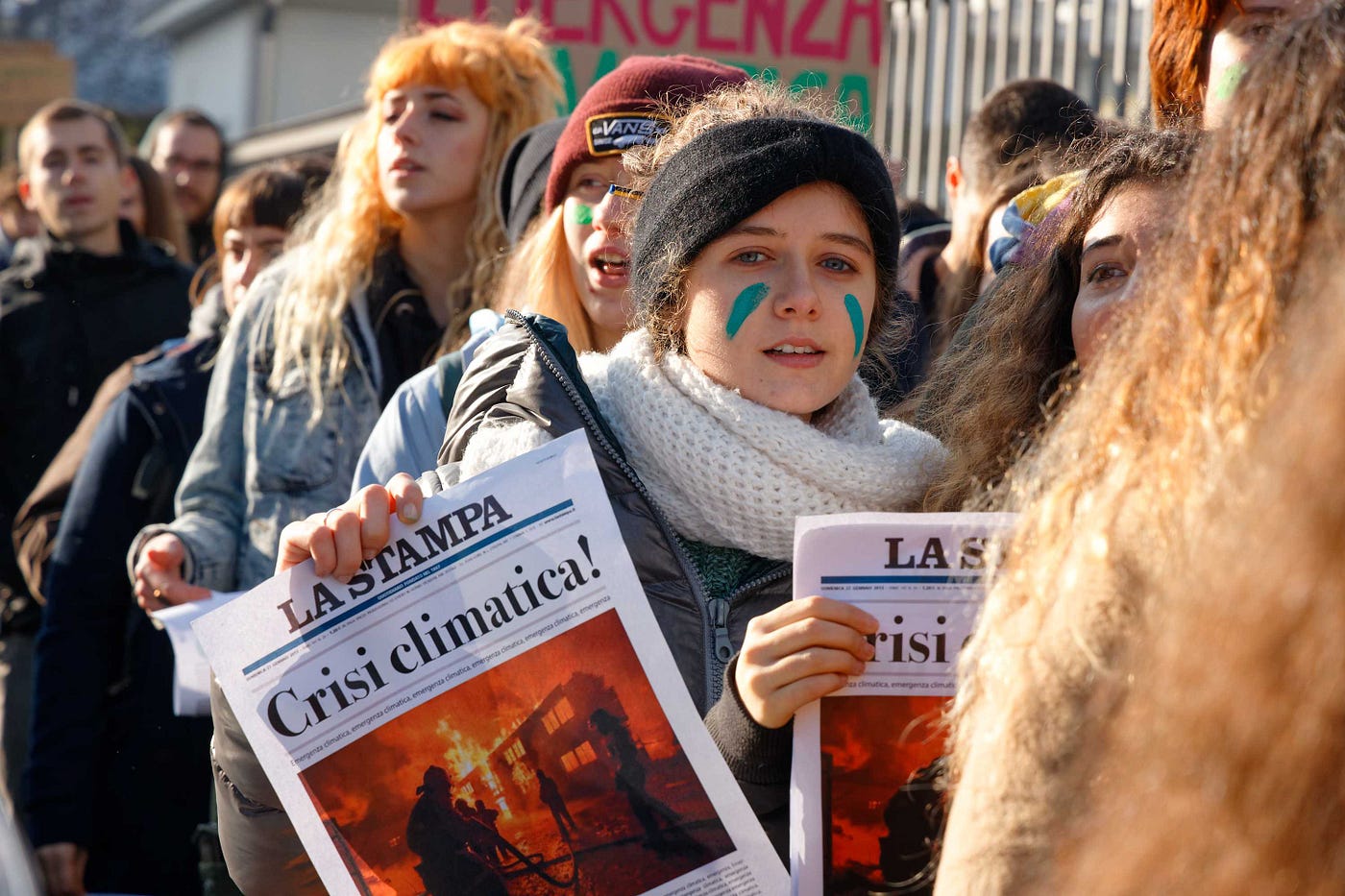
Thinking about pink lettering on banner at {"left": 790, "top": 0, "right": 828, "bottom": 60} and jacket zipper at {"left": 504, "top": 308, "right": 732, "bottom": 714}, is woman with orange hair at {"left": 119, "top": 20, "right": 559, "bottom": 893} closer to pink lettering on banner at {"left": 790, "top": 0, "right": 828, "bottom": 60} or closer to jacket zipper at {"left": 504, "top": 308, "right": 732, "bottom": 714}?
jacket zipper at {"left": 504, "top": 308, "right": 732, "bottom": 714}

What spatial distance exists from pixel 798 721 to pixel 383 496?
1.69 ft

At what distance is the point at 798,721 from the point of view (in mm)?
1450

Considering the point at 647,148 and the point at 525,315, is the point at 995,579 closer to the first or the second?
the point at 525,315

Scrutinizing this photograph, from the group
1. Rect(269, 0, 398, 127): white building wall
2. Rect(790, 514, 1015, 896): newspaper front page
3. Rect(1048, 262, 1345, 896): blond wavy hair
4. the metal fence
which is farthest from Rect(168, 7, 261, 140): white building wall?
Rect(1048, 262, 1345, 896): blond wavy hair

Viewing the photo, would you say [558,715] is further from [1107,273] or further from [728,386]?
[1107,273]

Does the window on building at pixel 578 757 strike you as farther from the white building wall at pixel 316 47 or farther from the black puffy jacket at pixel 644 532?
the white building wall at pixel 316 47

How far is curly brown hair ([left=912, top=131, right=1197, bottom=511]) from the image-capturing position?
1.85 meters

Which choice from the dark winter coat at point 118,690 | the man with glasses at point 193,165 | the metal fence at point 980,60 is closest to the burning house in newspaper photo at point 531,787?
the dark winter coat at point 118,690

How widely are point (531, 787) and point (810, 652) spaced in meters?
0.32

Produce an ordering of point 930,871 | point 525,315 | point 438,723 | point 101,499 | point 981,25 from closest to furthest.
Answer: point 930,871
point 438,723
point 525,315
point 101,499
point 981,25

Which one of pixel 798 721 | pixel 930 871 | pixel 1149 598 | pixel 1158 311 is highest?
pixel 1158 311

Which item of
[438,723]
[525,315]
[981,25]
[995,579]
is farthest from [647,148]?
[981,25]

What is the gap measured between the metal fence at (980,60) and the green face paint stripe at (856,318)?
4.42 m

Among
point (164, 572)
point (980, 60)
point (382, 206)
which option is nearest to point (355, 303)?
point (382, 206)
